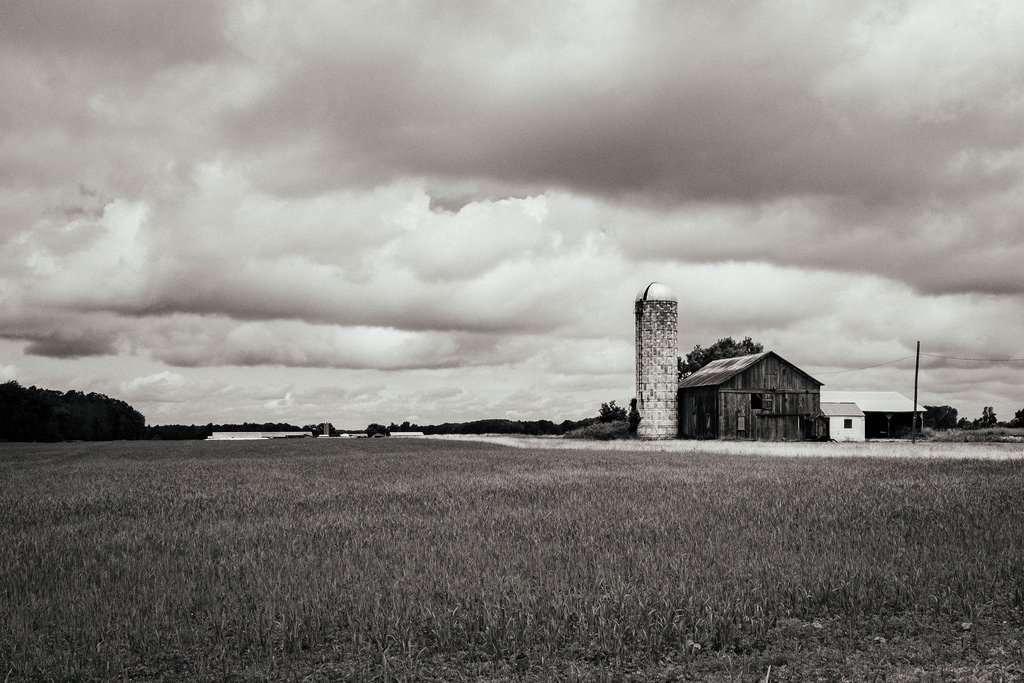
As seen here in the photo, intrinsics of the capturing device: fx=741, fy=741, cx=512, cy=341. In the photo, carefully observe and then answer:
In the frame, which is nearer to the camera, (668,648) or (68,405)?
(668,648)

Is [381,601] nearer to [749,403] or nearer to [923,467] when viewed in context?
[923,467]

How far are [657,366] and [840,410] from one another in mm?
17497

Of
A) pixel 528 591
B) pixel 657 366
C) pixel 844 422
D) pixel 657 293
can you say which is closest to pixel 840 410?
pixel 844 422

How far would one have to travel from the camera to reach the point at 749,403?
56688mm

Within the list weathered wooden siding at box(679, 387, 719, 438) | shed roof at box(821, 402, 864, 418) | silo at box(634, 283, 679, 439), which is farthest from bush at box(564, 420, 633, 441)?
shed roof at box(821, 402, 864, 418)

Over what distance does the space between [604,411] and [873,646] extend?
67181mm

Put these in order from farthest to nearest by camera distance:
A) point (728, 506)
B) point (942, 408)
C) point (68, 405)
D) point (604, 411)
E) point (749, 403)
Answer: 1. point (942, 408)
2. point (68, 405)
3. point (604, 411)
4. point (749, 403)
5. point (728, 506)

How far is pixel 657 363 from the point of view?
2328 inches

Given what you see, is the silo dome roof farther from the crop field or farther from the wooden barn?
the crop field

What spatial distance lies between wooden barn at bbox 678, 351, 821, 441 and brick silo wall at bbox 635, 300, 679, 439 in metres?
2.39

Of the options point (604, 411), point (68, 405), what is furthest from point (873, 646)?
point (68, 405)

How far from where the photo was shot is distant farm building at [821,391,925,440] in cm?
7062

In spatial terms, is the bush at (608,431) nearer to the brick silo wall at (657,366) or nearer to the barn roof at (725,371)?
the brick silo wall at (657,366)

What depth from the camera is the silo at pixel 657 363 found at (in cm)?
5897
